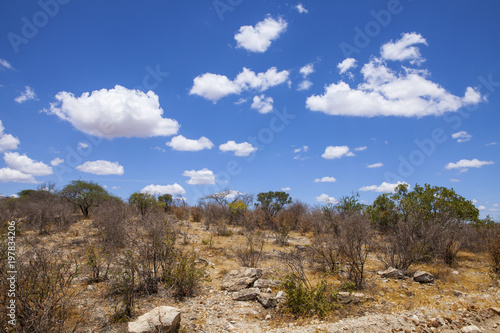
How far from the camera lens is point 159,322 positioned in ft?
16.1

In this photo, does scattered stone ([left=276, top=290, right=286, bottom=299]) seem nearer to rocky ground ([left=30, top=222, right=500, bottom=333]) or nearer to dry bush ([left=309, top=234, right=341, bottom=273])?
rocky ground ([left=30, top=222, right=500, bottom=333])

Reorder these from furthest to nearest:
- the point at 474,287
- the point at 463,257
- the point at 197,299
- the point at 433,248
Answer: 1. the point at 463,257
2. the point at 433,248
3. the point at 474,287
4. the point at 197,299

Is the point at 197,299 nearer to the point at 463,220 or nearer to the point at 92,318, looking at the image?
the point at 92,318

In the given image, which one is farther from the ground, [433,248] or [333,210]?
[333,210]

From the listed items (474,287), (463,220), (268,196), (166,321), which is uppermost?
(268,196)

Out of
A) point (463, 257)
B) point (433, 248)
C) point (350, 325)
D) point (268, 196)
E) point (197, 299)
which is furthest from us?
point (268, 196)

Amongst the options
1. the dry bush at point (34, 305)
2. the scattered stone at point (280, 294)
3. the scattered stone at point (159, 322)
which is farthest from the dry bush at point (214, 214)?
the dry bush at point (34, 305)

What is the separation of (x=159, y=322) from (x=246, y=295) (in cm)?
271

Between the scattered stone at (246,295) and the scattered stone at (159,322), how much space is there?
2169 mm

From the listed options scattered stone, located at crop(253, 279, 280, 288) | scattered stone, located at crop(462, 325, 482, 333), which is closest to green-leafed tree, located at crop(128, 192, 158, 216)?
scattered stone, located at crop(253, 279, 280, 288)

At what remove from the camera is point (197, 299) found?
7109 mm

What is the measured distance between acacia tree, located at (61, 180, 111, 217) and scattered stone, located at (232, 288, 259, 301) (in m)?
21.5

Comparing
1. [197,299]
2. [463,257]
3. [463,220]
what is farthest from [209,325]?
[463,220]

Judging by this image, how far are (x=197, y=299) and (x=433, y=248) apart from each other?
34.9 ft
